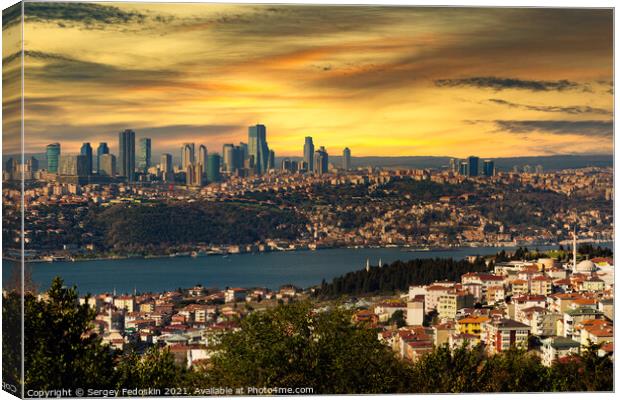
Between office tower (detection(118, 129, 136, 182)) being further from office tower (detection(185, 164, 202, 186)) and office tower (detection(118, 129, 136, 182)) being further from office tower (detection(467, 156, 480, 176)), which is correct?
office tower (detection(467, 156, 480, 176))

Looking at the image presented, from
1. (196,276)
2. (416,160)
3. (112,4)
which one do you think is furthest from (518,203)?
(112,4)

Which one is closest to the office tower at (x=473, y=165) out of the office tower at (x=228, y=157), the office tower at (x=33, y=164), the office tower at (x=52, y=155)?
the office tower at (x=228, y=157)

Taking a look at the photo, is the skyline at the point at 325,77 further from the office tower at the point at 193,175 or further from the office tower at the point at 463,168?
the office tower at the point at 193,175

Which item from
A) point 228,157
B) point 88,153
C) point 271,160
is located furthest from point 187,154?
point 88,153

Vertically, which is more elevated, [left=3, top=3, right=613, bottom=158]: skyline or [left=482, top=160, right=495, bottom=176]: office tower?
[left=3, top=3, right=613, bottom=158]: skyline

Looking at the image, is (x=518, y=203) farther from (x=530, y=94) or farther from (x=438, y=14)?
(x=438, y=14)

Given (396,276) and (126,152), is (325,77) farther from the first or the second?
(396,276)

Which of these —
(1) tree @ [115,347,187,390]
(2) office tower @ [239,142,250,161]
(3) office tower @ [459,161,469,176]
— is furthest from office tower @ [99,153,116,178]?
(3) office tower @ [459,161,469,176]
